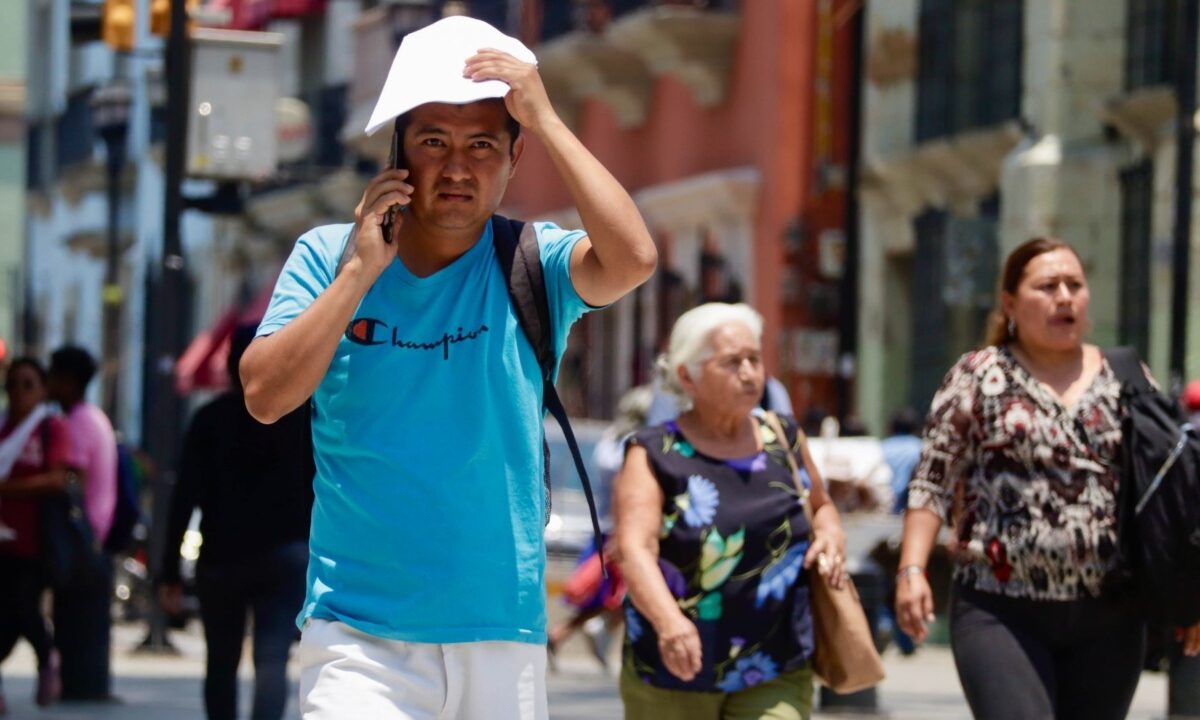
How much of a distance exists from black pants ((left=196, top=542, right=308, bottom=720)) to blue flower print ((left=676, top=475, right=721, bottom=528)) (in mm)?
2036

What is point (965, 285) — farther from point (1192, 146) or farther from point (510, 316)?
point (510, 316)

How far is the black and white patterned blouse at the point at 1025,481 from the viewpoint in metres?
7.18

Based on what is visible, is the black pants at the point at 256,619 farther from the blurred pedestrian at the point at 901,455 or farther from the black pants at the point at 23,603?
the blurred pedestrian at the point at 901,455

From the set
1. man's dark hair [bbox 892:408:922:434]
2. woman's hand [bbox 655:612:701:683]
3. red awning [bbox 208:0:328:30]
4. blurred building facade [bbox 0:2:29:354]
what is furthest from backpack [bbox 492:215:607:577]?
red awning [bbox 208:0:328:30]

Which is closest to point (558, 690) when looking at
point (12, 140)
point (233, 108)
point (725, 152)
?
point (233, 108)

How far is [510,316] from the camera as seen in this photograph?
521 centimetres

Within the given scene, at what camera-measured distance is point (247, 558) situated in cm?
930

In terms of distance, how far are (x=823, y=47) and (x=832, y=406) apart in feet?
12.1

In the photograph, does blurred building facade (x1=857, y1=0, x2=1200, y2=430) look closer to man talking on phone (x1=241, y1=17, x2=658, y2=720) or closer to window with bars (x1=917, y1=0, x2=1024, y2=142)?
window with bars (x1=917, y1=0, x2=1024, y2=142)

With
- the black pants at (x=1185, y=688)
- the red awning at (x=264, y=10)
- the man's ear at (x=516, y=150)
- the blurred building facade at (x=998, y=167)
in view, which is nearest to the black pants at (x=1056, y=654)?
the man's ear at (x=516, y=150)

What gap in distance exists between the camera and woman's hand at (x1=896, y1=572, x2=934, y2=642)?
7348 mm

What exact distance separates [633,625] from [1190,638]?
149 cm

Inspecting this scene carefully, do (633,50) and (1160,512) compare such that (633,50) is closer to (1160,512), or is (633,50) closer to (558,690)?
(558,690)

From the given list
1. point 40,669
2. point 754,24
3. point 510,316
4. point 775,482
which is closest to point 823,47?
point 754,24
